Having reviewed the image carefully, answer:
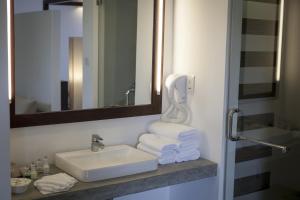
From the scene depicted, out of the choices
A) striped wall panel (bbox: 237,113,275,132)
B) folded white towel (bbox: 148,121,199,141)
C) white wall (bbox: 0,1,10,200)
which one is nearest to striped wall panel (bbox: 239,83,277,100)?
striped wall panel (bbox: 237,113,275,132)

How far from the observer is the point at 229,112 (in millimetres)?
2303

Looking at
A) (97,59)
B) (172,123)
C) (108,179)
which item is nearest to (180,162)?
(172,123)

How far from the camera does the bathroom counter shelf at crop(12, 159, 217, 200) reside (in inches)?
73.6

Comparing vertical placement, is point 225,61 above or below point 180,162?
above

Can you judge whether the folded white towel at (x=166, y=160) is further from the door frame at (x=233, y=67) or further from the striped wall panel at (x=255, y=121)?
the striped wall panel at (x=255, y=121)

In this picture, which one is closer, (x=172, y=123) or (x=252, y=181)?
(x=252, y=181)

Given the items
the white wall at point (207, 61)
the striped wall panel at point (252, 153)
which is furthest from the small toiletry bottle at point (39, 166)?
the striped wall panel at point (252, 153)

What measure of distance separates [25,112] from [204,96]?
1.03 metres

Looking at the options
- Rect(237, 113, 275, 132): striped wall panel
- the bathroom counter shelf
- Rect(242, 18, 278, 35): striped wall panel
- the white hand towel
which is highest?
Rect(242, 18, 278, 35): striped wall panel

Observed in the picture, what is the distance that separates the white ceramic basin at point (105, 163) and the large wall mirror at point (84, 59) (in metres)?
0.20

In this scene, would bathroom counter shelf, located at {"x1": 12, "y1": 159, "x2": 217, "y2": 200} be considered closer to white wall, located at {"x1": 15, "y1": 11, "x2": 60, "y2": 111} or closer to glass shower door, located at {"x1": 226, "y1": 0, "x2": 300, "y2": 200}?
glass shower door, located at {"x1": 226, "y1": 0, "x2": 300, "y2": 200}

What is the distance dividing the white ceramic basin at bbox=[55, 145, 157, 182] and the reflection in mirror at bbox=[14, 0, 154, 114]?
27cm

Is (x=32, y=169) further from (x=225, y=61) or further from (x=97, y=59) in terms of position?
(x=225, y=61)

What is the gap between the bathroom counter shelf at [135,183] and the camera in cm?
187
